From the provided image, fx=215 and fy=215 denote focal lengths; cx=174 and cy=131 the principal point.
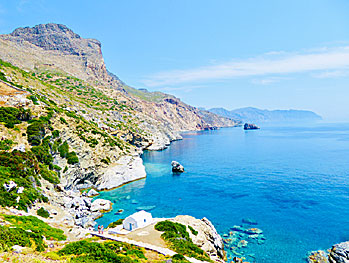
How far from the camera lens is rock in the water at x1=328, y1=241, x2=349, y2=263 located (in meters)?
29.2

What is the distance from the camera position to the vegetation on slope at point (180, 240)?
24734 millimetres

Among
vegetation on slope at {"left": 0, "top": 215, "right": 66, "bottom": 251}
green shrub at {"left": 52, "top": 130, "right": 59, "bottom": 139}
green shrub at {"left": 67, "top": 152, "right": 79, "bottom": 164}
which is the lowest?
vegetation on slope at {"left": 0, "top": 215, "right": 66, "bottom": 251}

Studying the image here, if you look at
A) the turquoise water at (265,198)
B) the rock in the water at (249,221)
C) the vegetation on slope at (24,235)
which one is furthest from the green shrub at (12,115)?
the rock in the water at (249,221)

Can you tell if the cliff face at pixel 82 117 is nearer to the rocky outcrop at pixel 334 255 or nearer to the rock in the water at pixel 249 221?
the rock in the water at pixel 249 221

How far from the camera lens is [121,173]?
224 feet

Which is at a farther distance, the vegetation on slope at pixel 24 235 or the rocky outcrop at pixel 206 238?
the rocky outcrop at pixel 206 238

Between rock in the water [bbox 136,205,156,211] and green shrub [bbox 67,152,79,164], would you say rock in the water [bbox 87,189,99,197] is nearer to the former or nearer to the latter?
green shrub [bbox 67,152,79,164]

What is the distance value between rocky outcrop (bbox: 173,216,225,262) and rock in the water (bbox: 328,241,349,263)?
14903 millimetres

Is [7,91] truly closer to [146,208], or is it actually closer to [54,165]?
[54,165]

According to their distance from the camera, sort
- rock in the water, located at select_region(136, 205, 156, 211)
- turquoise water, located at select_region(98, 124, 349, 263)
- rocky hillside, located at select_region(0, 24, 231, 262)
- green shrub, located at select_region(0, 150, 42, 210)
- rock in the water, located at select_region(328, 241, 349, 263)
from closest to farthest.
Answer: rock in the water, located at select_region(328, 241, 349, 263) < green shrub, located at select_region(0, 150, 42, 210) < rocky hillside, located at select_region(0, 24, 231, 262) < turquoise water, located at select_region(98, 124, 349, 263) < rock in the water, located at select_region(136, 205, 156, 211)

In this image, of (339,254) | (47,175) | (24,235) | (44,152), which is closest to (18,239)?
(24,235)

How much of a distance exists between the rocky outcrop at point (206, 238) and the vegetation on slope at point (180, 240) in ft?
6.04

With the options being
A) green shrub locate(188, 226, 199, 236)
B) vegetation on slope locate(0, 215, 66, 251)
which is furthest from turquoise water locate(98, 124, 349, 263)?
vegetation on slope locate(0, 215, 66, 251)

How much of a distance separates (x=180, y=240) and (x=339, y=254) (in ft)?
74.1
